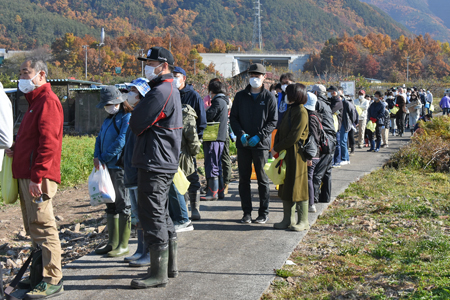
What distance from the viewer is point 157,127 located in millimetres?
3936

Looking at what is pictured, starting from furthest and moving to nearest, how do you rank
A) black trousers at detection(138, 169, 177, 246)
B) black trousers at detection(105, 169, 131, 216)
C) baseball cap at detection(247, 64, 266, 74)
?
baseball cap at detection(247, 64, 266, 74)
black trousers at detection(105, 169, 131, 216)
black trousers at detection(138, 169, 177, 246)

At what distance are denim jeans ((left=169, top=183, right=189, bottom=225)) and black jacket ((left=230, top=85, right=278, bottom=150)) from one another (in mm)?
1181

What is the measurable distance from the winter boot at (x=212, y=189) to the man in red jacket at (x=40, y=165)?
3.65m

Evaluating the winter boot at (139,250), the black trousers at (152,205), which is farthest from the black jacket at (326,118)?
the black trousers at (152,205)

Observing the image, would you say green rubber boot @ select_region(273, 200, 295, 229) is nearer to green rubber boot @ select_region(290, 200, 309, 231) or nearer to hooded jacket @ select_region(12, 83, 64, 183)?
green rubber boot @ select_region(290, 200, 309, 231)

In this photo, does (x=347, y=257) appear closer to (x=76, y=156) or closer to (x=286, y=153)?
(x=286, y=153)

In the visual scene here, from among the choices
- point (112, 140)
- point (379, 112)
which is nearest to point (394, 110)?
point (379, 112)

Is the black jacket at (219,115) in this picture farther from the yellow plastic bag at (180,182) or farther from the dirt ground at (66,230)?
the dirt ground at (66,230)

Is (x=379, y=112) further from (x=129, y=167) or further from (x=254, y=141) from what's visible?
(x=129, y=167)

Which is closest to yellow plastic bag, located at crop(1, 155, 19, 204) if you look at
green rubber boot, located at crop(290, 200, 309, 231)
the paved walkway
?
the paved walkway

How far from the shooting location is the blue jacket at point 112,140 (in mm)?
4832

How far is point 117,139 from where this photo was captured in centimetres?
485

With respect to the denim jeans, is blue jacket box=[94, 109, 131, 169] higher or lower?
higher

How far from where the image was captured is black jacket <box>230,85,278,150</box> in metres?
5.93
